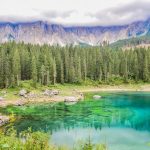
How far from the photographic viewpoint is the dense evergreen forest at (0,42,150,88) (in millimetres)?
127088

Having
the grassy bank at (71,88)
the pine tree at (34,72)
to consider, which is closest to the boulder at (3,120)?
the grassy bank at (71,88)

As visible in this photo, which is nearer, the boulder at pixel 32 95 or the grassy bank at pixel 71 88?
the boulder at pixel 32 95

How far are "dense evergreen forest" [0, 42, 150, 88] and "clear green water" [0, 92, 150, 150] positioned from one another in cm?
3559

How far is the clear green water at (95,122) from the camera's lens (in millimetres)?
53475

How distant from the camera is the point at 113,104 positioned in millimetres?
97812

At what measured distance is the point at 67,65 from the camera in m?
148

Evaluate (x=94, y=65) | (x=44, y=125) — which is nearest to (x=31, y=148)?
(x=44, y=125)

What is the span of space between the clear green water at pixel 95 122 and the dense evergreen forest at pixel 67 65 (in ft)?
117

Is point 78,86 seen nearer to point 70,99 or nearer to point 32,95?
point 70,99

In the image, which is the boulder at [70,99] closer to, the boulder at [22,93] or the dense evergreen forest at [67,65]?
the boulder at [22,93]

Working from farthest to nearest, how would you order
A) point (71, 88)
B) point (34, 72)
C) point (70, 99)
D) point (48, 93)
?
1. point (71, 88)
2. point (34, 72)
3. point (48, 93)
4. point (70, 99)

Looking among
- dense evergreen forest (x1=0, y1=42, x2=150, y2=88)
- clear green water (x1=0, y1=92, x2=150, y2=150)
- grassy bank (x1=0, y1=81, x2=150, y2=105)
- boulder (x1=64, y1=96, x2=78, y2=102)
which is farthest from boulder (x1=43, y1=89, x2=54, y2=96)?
clear green water (x1=0, y1=92, x2=150, y2=150)

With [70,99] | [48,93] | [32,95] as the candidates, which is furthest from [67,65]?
[70,99]

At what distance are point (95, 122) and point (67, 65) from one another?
80.5 metres
